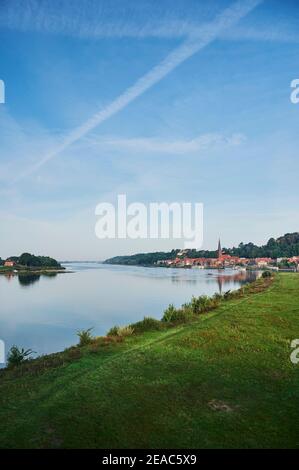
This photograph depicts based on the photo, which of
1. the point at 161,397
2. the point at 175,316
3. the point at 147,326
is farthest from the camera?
the point at 175,316

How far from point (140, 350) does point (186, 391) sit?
9.31 feet

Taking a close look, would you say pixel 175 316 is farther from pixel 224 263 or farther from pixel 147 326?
pixel 224 263

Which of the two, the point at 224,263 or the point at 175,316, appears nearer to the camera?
the point at 175,316

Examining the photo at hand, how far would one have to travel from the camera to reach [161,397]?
17.6 feet

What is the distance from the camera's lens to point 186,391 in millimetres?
5613

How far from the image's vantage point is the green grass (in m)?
4.19

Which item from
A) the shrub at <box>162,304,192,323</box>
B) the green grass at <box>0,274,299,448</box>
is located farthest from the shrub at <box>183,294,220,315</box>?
the green grass at <box>0,274,299,448</box>

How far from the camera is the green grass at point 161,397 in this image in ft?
13.8

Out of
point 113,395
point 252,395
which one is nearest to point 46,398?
point 113,395

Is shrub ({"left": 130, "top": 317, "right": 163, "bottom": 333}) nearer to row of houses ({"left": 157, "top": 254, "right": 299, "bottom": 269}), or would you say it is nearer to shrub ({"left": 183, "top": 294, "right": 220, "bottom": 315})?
shrub ({"left": 183, "top": 294, "right": 220, "bottom": 315})

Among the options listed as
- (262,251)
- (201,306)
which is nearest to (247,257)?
(262,251)

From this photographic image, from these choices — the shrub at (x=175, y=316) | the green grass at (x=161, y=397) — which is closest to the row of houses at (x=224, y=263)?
the shrub at (x=175, y=316)

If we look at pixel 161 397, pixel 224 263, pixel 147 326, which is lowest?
pixel 224 263

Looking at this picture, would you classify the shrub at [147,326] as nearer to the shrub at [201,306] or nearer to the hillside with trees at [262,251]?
the shrub at [201,306]
